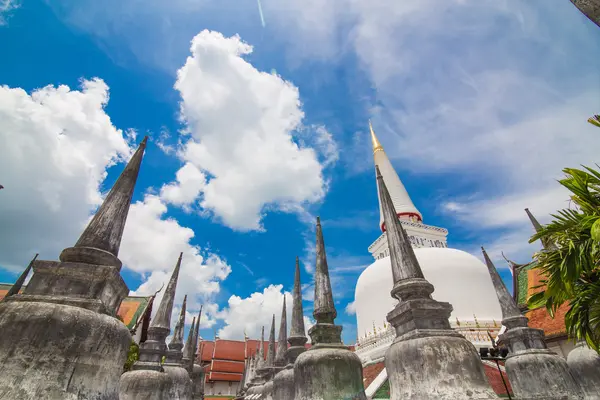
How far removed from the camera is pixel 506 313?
8789mm

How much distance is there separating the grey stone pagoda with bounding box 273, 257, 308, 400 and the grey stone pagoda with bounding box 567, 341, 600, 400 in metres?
6.88

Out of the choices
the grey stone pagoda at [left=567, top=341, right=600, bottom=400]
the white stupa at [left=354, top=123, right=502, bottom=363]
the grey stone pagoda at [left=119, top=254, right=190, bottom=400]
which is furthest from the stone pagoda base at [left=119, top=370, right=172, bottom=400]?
the white stupa at [left=354, top=123, right=502, bottom=363]

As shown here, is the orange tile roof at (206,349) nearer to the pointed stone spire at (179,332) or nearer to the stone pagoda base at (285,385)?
the pointed stone spire at (179,332)

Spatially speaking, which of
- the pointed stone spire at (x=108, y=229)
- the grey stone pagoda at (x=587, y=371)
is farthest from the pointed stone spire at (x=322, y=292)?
the grey stone pagoda at (x=587, y=371)

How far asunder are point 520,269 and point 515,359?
11955mm

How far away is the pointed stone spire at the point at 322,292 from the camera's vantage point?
20.5 feet

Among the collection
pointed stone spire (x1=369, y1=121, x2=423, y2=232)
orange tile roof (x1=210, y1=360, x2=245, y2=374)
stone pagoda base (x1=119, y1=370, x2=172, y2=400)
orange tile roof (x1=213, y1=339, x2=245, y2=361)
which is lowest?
stone pagoda base (x1=119, y1=370, x2=172, y2=400)

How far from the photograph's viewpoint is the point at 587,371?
309 inches

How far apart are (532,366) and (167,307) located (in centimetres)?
981

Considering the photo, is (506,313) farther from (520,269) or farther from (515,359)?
(520,269)

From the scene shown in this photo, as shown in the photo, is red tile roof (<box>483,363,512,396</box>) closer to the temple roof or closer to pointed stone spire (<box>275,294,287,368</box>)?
pointed stone spire (<box>275,294,287,368</box>)

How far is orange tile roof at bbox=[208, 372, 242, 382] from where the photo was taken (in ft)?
135

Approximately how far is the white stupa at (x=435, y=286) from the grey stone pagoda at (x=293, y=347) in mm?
14370

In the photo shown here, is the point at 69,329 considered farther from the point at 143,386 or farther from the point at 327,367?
the point at 143,386
